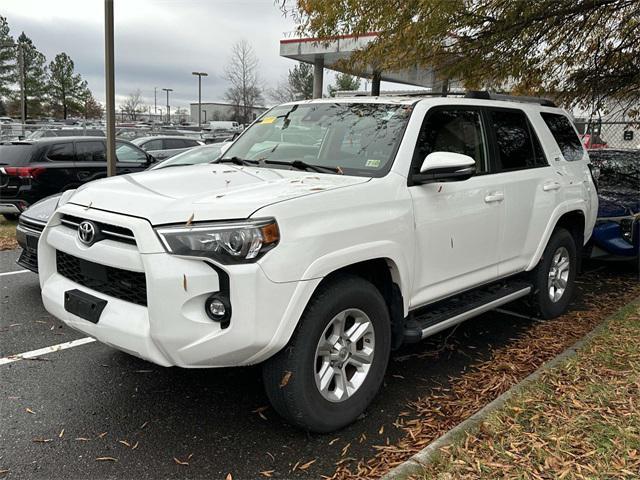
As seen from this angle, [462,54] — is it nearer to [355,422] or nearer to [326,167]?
[326,167]

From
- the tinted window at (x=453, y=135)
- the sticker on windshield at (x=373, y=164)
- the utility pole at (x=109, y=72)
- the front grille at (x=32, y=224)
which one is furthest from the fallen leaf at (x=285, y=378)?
the utility pole at (x=109, y=72)

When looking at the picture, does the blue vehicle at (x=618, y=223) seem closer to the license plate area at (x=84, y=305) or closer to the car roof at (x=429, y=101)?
the car roof at (x=429, y=101)

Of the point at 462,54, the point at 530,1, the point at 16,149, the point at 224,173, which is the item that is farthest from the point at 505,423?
the point at 16,149

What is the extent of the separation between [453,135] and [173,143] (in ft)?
56.1

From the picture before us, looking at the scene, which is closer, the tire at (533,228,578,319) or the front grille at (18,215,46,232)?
the tire at (533,228,578,319)

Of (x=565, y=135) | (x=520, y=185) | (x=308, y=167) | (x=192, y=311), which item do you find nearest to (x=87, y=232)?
(x=192, y=311)

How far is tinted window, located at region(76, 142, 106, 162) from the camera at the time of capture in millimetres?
10567

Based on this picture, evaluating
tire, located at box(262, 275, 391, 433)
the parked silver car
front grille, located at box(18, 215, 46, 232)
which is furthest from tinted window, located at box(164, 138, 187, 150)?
tire, located at box(262, 275, 391, 433)

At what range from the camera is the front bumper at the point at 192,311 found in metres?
2.66

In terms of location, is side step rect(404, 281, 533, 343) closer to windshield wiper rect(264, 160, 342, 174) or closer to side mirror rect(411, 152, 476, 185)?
side mirror rect(411, 152, 476, 185)

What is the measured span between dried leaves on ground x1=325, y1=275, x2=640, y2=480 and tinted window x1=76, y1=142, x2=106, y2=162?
8.65 m

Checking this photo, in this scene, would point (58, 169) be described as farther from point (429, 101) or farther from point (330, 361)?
point (330, 361)

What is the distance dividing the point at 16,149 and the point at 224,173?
7939mm

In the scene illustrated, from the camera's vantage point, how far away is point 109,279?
2988mm
